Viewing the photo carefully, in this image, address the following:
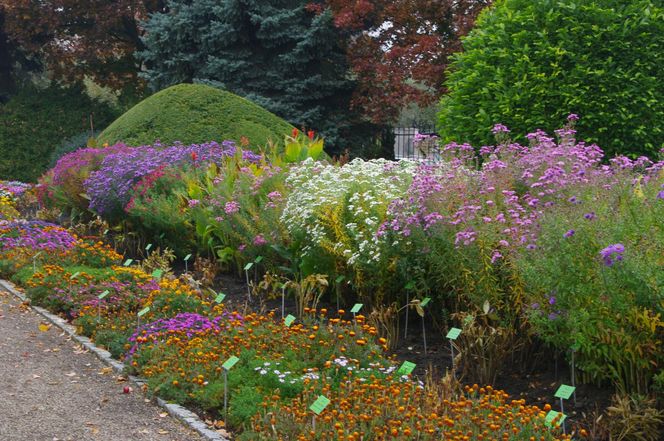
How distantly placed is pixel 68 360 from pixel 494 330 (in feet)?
10.6

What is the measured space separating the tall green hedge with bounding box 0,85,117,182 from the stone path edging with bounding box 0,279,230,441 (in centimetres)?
1424

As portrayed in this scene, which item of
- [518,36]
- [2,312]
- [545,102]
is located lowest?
[2,312]

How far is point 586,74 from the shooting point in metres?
9.02

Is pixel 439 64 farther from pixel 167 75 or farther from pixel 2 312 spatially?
pixel 2 312

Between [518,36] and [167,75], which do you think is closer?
[518,36]

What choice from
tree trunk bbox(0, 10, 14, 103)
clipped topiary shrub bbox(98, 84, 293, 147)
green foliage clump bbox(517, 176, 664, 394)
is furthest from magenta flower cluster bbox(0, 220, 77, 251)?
tree trunk bbox(0, 10, 14, 103)

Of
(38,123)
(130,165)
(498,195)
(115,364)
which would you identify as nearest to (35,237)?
(130,165)

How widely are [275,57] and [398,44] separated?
279 centimetres

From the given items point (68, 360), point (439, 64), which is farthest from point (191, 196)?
point (439, 64)

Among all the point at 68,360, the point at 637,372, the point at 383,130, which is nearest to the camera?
the point at 637,372

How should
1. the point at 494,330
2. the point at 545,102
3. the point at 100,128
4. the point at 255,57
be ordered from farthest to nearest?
the point at 100,128, the point at 255,57, the point at 545,102, the point at 494,330

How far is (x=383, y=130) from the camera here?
20297 millimetres

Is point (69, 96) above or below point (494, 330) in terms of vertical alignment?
above

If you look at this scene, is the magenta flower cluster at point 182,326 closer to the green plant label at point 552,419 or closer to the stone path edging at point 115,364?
the stone path edging at point 115,364
